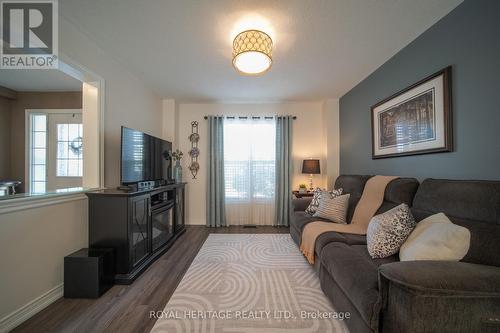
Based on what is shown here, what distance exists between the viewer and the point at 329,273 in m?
1.64

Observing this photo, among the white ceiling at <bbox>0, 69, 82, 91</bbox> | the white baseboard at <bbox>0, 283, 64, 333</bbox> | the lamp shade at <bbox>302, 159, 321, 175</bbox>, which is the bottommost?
the white baseboard at <bbox>0, 283, 64, 333</bbox>

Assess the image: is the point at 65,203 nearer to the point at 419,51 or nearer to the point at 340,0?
the point at 340,0

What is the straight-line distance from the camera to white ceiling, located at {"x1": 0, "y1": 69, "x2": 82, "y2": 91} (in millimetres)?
2859

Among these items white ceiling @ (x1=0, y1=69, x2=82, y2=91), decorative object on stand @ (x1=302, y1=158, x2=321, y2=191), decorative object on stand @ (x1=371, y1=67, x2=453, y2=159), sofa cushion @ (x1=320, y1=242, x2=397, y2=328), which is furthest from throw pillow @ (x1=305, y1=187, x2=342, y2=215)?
white ceiling @ (x1=0, y1=69, x2=82, y2=91)

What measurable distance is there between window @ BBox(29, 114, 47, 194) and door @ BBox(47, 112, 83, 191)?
95 mm

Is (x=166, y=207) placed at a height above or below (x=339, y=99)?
below

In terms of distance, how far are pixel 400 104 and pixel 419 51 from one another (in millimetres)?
535

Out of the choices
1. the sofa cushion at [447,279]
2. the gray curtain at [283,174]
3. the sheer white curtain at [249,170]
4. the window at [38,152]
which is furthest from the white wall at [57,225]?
the gray curtain at [283,174]

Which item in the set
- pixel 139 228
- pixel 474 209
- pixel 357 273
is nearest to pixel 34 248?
pixel 139 228

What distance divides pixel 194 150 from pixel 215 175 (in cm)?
68

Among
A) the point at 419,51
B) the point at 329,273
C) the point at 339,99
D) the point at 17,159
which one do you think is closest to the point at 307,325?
the point at 329,273

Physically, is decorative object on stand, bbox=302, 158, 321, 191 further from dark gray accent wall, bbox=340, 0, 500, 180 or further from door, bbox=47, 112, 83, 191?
door, bbox=47, 112, 83, 191

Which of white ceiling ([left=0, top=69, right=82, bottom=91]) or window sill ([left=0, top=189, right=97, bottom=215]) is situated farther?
white ceiling ([left=0, top=69, right=82, bottom=91])

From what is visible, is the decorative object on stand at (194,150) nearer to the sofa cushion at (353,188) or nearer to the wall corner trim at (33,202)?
the wall corner trim at (33,202)
